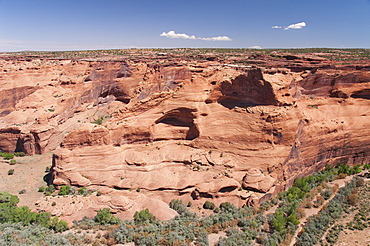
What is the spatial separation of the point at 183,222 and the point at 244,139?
25.4 feet

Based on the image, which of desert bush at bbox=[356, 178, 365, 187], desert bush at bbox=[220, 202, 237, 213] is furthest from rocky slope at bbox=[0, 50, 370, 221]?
desert bush at bbox=[356, 178, 365, 187]

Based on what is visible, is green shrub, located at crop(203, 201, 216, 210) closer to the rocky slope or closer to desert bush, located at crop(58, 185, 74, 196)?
the rocky slope

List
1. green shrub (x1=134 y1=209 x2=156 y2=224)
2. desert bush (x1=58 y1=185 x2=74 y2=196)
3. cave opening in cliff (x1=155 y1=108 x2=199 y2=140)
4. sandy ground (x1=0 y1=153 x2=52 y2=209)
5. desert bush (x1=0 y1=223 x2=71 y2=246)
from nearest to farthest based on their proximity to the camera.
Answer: desert bush (x1=0 y1=223 x2=71 y2=246) < green shrub (x1=134 y1=209 x2=156 y2=224) < desert bush (x1=58 y1=185 x2=74 y2=196) < sandy ground (x1=0 y1=153 x2=52 y2=209) < cave opening in cliff (x1=155 y1=108 x2=199 y2=140)

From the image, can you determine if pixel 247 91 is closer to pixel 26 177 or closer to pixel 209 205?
pixel 209 205

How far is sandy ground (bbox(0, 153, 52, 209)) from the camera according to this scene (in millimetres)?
20641

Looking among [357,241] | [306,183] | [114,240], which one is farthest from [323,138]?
[114,240]

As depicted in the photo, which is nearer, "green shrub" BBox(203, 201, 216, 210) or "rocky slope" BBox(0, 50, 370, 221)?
"green shrub" BBox(203, 201, 216, 210)

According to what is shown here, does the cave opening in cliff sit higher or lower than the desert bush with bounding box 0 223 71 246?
higher

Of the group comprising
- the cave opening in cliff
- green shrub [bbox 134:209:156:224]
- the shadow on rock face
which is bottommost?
green shrub [bbox 134:209:156:224]

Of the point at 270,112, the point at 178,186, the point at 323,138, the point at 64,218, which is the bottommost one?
the point at 64,218

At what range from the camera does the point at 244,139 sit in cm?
2042

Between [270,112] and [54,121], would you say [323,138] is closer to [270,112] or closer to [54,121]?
[270,112]

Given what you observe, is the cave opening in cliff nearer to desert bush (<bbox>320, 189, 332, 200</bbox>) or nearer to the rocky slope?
the rocky slope

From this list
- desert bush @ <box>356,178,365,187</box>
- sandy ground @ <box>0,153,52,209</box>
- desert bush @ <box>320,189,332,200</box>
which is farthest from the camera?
desert bush @ <box>356,178,365,187</box>
